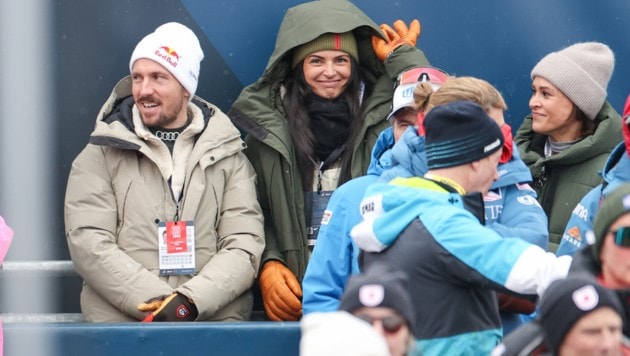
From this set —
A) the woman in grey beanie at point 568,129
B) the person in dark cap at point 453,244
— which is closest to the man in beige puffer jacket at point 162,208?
the woman in grey beanie at point 568,129

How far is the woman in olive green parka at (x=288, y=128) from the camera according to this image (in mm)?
6344

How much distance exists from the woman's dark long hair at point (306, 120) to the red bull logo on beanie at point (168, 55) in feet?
1.73

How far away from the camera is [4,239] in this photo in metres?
5.42

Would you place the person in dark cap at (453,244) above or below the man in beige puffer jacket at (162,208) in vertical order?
above

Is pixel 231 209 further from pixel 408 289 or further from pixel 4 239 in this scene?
pixel 408 289

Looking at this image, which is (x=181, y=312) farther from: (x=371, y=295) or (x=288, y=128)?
(x=371, y=295)

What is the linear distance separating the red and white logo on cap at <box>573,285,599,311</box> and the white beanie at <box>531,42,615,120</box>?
273 centimetres

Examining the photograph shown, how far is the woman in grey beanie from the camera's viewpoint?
19.9ft

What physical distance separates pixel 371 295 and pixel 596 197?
1.77m

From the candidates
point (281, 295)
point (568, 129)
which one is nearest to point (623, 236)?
point (568, 129)

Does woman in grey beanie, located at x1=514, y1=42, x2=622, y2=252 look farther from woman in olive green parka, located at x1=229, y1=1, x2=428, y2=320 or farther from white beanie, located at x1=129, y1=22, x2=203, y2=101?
white beanie, located at x1=129, y1=22, x2=203, y2=101

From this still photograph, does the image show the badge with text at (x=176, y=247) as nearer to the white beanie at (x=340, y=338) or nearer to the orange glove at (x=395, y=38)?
the orange glove at (x=395, y=38)

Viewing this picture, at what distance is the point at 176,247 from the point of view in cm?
611

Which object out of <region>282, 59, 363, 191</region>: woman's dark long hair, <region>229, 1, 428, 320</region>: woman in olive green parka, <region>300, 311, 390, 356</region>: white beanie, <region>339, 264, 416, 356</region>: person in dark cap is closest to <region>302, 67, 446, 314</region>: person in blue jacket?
<region>229, 1, 428, 320</region>: woman in olive green parka
